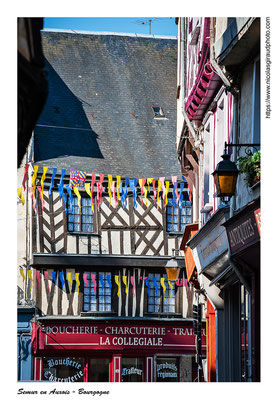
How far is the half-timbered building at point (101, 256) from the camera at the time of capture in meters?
22.1

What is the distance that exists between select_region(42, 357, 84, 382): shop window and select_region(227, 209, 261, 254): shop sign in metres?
12.5

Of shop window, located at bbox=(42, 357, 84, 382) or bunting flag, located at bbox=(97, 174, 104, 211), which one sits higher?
bunting flag, located at bbox=(97, 174, 104, 211)

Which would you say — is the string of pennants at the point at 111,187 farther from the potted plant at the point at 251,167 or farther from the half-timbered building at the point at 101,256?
the potted plant at the point at 251,167

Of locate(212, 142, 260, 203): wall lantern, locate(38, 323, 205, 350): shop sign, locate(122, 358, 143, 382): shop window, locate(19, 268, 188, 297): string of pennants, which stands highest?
locate(212, 142, 260, 203): wall lantern

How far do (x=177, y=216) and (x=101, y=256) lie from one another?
7.39 feet

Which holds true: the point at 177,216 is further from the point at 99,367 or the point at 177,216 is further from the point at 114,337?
the point at 99,367

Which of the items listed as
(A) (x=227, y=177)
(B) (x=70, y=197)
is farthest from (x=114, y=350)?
(A) (x=227, y=177)

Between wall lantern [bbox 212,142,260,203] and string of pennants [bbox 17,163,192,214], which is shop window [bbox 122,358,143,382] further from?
wall lantern [bbox 212,142,260,203]

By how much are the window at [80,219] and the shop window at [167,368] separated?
3.61 metres

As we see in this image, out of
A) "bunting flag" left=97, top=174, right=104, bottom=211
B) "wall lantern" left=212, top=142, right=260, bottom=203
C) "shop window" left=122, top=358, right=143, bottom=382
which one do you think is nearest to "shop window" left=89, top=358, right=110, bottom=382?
"shop window" left=122, top=358, right=143, bottom=382

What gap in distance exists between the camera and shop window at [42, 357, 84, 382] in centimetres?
2170

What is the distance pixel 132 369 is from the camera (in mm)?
22188
